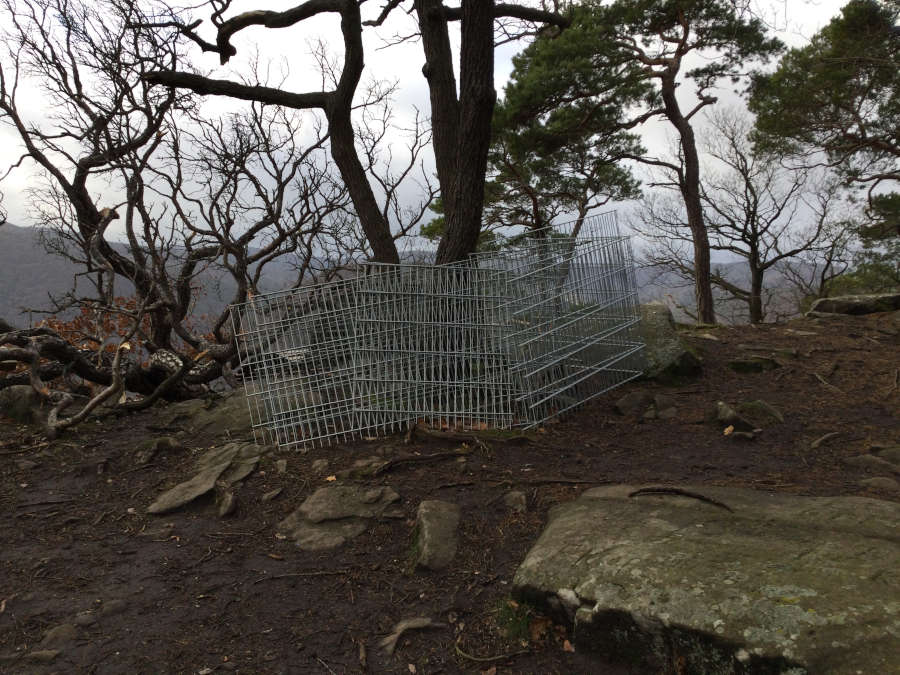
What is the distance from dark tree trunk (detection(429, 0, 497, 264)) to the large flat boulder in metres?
4.01

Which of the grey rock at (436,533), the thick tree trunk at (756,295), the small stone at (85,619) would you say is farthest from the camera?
the thick tree trunk at (756,295)

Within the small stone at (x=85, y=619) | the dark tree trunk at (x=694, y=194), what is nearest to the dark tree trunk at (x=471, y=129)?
the small stone at (x=85, y=619)

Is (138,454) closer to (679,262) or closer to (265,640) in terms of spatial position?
(265,640)

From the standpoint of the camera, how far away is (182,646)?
2.80 meters

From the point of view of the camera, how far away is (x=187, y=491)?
177 inches

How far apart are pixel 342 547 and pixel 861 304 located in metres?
10.6

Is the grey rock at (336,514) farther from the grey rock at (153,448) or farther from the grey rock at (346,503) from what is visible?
the grey rock at (153,448)

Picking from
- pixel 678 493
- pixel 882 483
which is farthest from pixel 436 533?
pixel 882 483

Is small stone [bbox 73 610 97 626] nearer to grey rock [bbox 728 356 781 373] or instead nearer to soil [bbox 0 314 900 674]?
soil [bbox 0 314 900 674]

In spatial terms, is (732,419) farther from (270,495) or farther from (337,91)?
(337,91)

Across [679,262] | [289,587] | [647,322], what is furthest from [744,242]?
[289,587]

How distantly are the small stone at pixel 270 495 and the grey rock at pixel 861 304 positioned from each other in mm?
10285

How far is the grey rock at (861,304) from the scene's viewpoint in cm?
971

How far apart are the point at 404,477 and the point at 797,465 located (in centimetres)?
308
